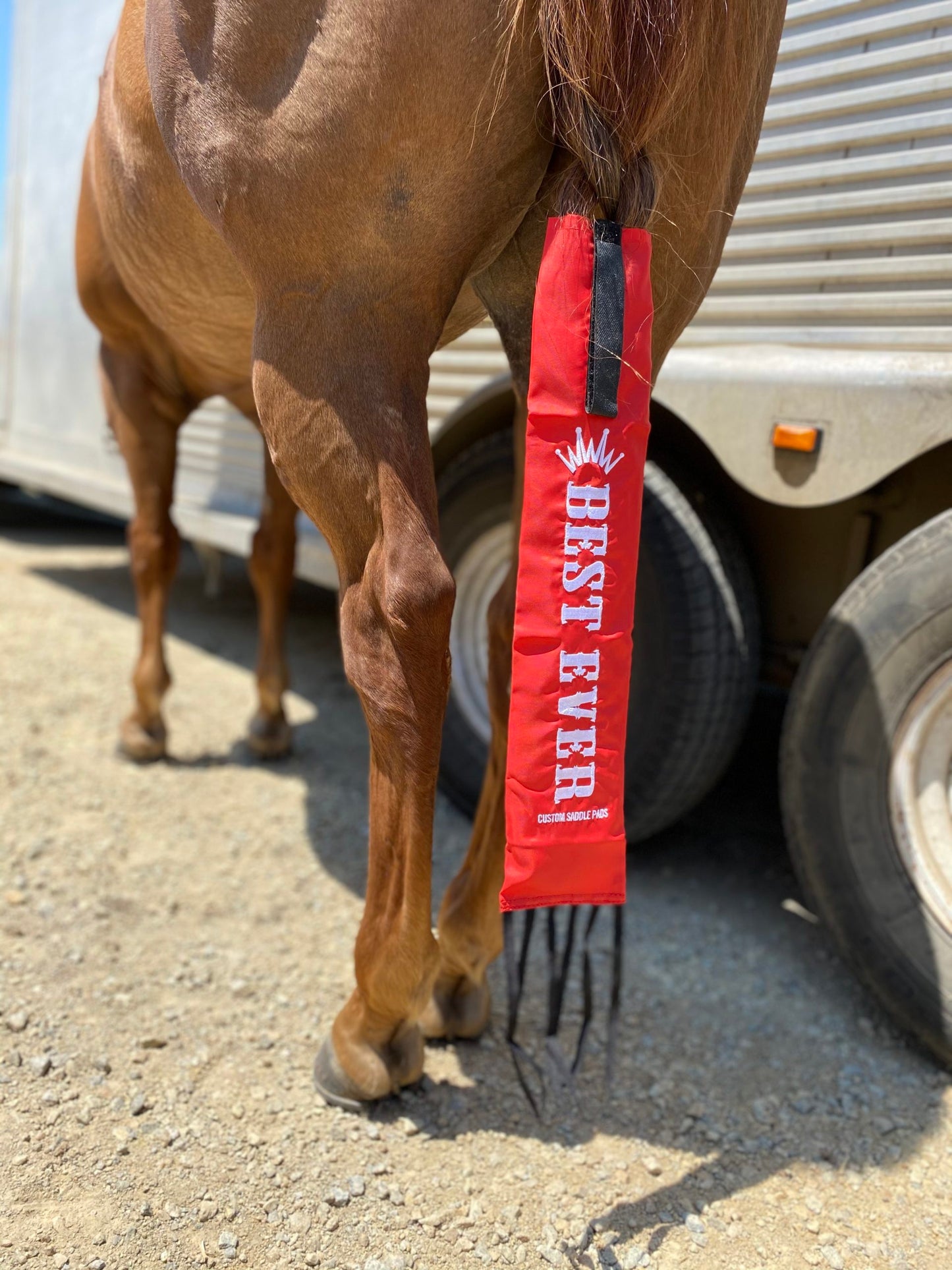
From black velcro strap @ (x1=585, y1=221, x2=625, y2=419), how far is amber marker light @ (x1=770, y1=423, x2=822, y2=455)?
832 mm

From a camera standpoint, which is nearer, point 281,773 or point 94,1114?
point 94,1114

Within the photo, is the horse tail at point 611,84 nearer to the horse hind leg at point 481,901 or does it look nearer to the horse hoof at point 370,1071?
the horse hind leg at point 481,901

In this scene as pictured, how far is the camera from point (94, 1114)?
1.57 m

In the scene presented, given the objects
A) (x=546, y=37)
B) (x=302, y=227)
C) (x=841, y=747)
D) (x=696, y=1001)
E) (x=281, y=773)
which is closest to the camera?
(x=546, y=37)

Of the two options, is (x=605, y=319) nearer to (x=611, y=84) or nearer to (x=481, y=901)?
(x=611, y=84)

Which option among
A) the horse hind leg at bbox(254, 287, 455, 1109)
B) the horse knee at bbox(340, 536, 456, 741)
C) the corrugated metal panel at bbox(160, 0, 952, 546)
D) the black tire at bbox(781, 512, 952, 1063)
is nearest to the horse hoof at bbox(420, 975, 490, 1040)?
the horse hind leg at bbox(254, 287, 455, 1109)

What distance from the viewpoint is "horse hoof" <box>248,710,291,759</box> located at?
321cm

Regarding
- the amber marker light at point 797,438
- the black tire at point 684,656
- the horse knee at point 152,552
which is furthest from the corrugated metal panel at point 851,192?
the horse knee at point 152,552

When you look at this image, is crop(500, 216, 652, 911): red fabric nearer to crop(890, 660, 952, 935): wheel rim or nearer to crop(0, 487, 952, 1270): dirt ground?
crop(0, 487, 952, 1270): dirt ground

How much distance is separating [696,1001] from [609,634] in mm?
1191

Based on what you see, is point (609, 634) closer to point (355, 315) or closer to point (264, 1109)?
point (355, 315)

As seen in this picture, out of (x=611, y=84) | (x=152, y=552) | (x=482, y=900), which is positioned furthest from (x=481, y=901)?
(x=152, y=552)

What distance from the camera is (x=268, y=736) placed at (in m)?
3.21

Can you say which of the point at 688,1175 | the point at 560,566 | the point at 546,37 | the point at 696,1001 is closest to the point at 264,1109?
the point at 688,1175
